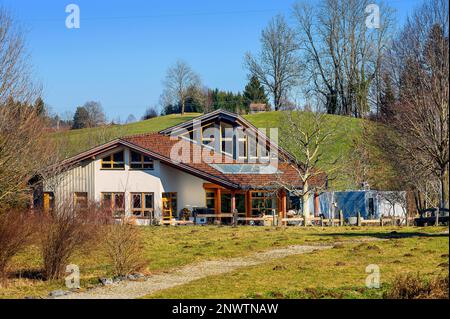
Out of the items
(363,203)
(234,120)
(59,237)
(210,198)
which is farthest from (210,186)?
(59,237)

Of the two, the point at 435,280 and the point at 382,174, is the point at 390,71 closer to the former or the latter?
the point at 382,174

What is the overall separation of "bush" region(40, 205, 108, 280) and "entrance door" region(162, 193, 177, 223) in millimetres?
25956

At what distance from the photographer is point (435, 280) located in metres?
13.9

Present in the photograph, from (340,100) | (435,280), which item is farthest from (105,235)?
Result: (340,100)

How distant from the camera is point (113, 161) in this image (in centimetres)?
4609

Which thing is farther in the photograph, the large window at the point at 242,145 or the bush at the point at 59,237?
the large window at the point at 242,145

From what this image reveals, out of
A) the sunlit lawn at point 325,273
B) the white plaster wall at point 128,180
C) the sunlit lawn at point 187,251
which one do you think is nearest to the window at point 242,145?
the white plaster wall at point 128,180

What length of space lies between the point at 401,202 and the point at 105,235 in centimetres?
3359

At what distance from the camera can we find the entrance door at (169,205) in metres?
45.4

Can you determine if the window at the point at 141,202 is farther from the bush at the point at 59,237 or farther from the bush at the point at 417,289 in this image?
the bush at the point at 417,289

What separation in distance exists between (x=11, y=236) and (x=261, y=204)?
28786mm

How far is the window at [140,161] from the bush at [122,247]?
90.3 feet
